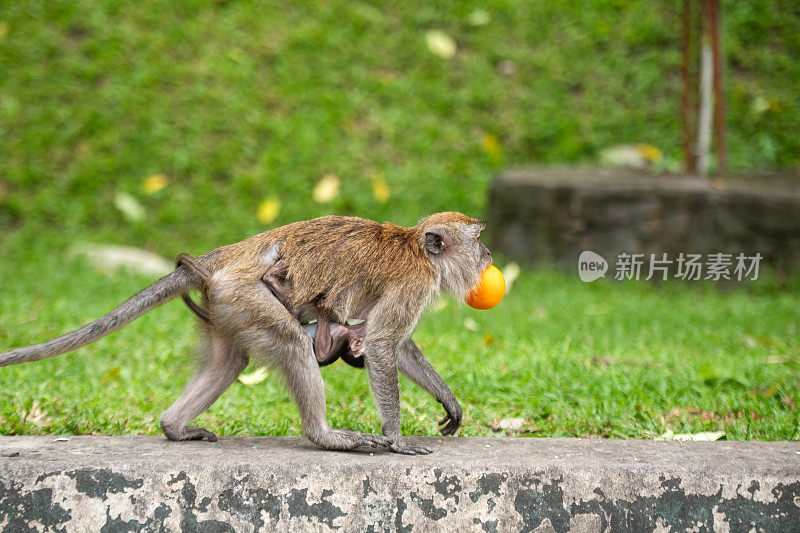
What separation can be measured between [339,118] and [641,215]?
3.79m

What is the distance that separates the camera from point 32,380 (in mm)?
4684

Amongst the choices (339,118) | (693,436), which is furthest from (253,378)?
(339,118)

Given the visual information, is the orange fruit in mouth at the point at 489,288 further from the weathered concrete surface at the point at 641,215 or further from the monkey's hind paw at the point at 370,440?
the weathered concrete surface at the point at 641,215

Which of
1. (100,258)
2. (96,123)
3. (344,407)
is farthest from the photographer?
(96,123)

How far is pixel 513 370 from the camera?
5.08 metres

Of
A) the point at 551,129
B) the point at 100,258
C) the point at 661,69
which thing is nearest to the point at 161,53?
the point at 100,258

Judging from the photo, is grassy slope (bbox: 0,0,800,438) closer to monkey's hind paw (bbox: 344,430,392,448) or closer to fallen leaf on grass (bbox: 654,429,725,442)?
fallen leaf on grass (bbox: 654,429,725,442)

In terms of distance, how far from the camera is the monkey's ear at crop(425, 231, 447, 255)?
3.66m

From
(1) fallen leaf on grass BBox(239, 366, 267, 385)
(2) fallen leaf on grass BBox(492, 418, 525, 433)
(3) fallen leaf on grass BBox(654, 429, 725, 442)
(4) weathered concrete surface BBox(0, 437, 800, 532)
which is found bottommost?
(4) weathered concrete surface BBox(0, 437, 800, 532)

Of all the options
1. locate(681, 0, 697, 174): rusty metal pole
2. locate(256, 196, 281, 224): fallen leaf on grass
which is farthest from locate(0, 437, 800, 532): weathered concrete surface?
locate(256, 196, 281, 224): fallen leaf on grass

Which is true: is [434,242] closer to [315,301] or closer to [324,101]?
[315,301]

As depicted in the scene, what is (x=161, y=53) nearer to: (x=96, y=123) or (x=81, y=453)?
(x=96, y=123)

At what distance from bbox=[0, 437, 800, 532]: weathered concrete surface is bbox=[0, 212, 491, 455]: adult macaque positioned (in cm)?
36

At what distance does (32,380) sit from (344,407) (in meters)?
1.74
